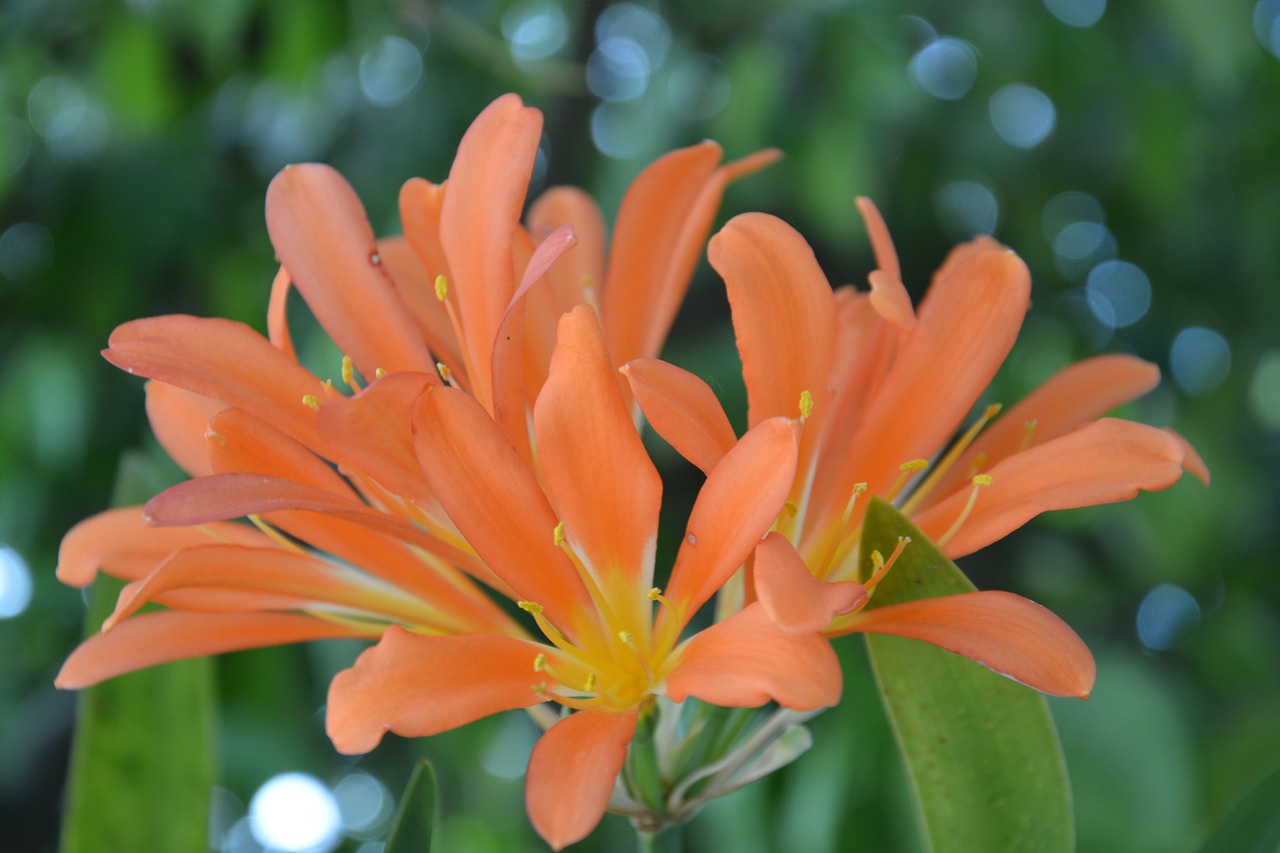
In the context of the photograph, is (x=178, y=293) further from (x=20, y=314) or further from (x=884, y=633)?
(x=884, y=633)

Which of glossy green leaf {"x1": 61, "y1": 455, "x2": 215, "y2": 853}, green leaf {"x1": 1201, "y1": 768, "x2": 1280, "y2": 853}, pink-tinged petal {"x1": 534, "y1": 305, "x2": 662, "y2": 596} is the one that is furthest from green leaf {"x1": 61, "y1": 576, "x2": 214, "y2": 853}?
green leaf {"x1": 1201, "y1": 768, "x2": 1280, "y2": 853}

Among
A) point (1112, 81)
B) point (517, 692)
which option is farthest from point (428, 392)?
point (1112, 81)

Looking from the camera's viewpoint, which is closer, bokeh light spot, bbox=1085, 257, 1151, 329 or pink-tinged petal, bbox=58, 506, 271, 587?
pink-tinged petal, bbox=58, 506, 271, 587

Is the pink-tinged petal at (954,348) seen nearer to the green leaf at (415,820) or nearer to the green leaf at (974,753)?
the green leaf at (974,753)

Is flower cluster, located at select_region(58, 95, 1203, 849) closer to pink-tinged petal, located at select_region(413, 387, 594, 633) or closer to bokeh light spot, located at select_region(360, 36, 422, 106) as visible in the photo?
pink-tinged petal, located at select_region(413, 387, 594, 633)

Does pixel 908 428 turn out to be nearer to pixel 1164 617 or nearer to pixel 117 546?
pixel 117 546
